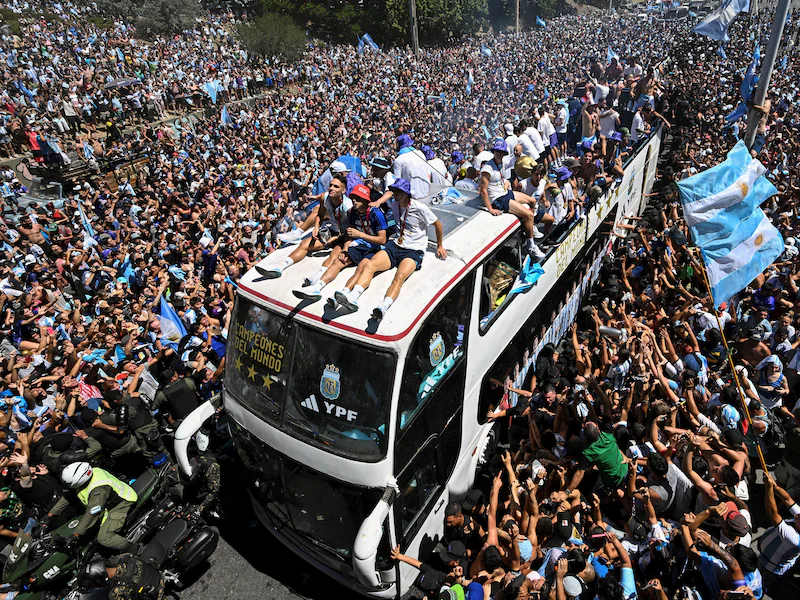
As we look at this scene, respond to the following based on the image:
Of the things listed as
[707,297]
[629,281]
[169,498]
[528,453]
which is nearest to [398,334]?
[528,453]

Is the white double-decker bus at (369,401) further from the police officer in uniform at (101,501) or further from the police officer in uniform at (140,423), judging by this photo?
the police officer in uniform at (140,423)

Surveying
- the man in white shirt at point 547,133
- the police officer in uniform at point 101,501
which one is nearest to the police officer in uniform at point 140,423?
the police officer in uniform at point 101,501

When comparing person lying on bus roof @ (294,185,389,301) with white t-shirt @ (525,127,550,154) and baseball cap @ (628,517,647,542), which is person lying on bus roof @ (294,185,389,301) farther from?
white t-shirt @ (525,127,550,154)

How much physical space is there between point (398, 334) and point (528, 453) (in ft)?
7.57

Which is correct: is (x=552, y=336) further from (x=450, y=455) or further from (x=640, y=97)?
(x=640, y=97)

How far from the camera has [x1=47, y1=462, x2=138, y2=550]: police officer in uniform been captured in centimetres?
500

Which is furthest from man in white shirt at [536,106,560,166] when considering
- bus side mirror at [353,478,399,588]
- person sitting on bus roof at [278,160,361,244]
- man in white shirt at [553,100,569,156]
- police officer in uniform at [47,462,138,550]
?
police officer in uniform at [47,462,138,550]

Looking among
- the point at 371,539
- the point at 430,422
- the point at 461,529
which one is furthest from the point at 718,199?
the point at 371,539

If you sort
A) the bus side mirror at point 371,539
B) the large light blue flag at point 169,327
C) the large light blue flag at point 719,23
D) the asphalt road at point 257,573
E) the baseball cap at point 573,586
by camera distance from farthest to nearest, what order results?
the large light blue flag at point 719,23
the large light blue flag at point 169,327
the asphalt road at point 257,573
the bus side mirror at point 371,539
the baseball cap at point 573,586

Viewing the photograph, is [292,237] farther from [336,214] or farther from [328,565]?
[328,565]

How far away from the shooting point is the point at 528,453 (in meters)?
5.25

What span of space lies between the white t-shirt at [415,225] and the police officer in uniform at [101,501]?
3.96 metres

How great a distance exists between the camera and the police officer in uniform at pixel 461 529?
4.88 metres

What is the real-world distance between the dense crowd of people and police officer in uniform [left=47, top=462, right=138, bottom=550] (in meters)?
0.03
